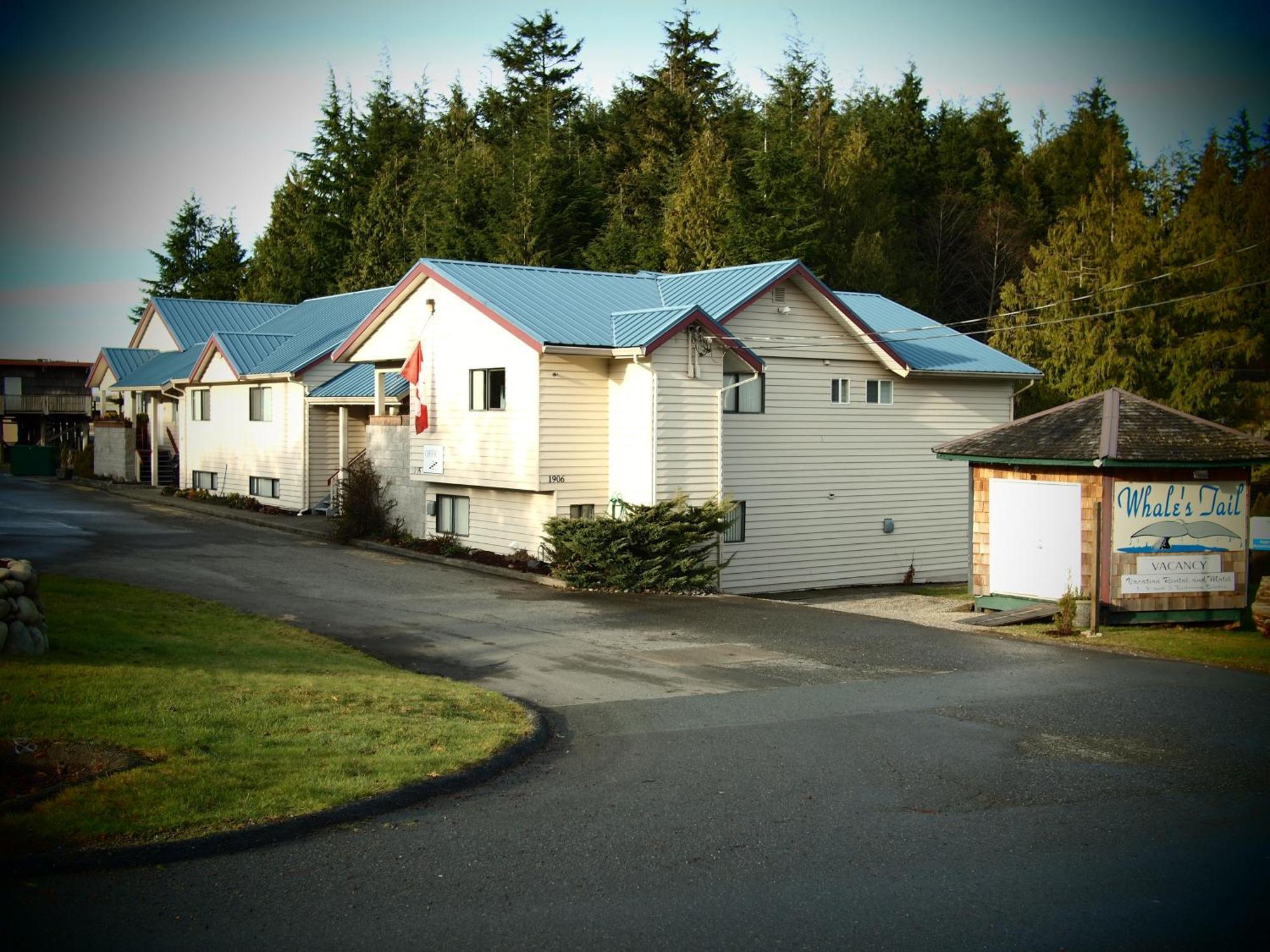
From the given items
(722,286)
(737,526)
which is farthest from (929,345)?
(737,526)

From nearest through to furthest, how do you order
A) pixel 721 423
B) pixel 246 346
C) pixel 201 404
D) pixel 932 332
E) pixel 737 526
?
pixel 721 423 < pixel 737 526 < pixel 932 332 < pixel 246 346 < pixel 201 404

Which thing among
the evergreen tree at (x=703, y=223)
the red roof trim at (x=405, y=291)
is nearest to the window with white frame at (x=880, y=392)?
the red roof trim at (x=405, y=291)

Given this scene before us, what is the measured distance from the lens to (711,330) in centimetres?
2492

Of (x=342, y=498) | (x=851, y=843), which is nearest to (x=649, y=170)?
(x=342, y=498)

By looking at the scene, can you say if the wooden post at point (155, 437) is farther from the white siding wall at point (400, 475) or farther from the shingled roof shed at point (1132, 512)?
the shingled roof shed at point (1132, 512)

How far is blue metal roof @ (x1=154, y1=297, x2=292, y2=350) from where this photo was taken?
158 feet

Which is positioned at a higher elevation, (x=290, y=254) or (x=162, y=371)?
(x=290, y=254)

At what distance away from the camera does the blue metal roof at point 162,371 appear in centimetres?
4456

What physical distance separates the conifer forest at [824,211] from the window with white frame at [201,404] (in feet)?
52.5

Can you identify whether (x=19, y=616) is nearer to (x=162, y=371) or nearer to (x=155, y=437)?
(x=155, y=437)

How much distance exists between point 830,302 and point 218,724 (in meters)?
20.8

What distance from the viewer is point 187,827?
8.25 m

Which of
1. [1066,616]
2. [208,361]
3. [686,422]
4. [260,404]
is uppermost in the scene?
[208,361]

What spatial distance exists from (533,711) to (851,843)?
4.77 m
